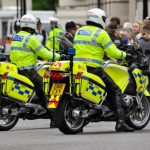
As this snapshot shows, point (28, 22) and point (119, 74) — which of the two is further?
point (28, 22)

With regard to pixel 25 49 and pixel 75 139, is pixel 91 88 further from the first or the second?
pixel 25 49

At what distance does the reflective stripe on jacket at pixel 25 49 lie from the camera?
59.3 feet

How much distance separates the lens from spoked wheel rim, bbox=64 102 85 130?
16.3m

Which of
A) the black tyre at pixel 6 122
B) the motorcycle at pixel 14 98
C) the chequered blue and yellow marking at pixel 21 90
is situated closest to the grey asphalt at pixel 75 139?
the black tyre at pixel 6 122

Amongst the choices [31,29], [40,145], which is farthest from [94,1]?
[40,145]

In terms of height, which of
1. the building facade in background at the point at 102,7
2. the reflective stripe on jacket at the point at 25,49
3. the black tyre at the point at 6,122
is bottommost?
the building facade in background at the point at 102,7

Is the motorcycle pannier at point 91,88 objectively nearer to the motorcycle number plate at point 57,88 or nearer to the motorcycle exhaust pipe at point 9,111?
the motorcycle number plate at point 57,88

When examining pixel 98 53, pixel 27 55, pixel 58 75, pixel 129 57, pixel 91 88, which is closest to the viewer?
pixel 58 75

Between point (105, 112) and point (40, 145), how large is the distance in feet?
7.90

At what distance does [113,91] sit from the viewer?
16828 mm

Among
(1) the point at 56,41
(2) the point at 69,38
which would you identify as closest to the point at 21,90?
(2) the point at 69,38

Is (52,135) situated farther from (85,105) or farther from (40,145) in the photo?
(40,145)

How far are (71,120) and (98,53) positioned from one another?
1.06 m

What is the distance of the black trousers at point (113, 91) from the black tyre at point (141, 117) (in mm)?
379
